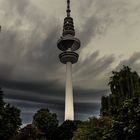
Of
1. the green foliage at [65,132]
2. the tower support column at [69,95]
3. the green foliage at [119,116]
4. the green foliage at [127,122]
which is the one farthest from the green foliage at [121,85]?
the tower support column at [69,95]

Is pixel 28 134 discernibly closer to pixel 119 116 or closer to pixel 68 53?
pixel 119 116

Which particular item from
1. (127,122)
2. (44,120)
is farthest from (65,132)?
(127,122)

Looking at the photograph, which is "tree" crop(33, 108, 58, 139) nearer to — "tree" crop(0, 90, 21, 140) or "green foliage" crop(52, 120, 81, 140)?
"green foliage" crop(52, 120, 81, 140)

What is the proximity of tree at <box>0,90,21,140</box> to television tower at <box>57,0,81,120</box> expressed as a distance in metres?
77.6

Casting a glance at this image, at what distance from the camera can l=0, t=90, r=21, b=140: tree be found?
7438 centimetres

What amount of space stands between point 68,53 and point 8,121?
94798 millimetres

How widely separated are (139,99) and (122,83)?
46306mm

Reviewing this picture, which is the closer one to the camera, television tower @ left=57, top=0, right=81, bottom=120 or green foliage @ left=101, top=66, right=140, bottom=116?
green foliage @ left=101, top=66, right=140, bottom=116

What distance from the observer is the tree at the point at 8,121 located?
244ft

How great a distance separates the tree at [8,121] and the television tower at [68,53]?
77636mm

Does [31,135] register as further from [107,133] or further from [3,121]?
[107,133]

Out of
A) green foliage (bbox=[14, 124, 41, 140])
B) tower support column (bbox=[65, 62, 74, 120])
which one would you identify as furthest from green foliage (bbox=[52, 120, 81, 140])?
tower support column (bbox=[65, 62, 74, 120])

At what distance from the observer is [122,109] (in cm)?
3238

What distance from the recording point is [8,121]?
7906 centimetres
